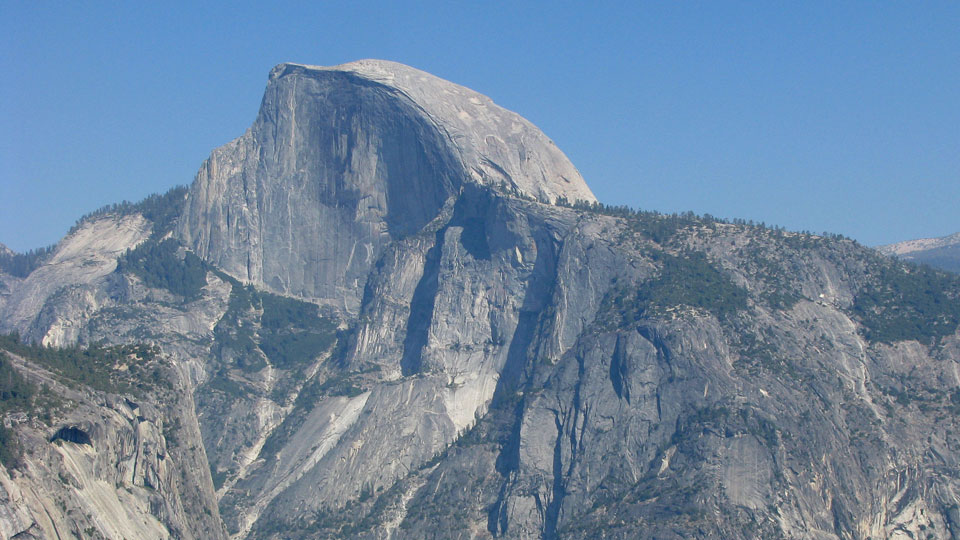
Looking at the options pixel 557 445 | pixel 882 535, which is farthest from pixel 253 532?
pixel 882 535

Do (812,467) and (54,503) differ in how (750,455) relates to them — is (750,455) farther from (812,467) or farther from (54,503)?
(54,503)

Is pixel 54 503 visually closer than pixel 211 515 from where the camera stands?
Yes

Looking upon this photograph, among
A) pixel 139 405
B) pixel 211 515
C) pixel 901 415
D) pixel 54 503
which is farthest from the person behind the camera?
pixel 901 415

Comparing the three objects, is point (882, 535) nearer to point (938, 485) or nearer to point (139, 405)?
point (938, 485)

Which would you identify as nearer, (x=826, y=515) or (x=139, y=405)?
(x=139, y=405)

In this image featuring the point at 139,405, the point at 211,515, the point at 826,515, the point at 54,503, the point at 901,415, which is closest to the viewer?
the point at 54,503

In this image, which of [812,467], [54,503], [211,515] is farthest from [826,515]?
[54,503]

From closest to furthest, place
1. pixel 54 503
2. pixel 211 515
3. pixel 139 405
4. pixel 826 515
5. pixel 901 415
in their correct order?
pixel 54 503 → pixel 139 405 → pixel 211 515 → pixel 826 515 → pixel 901 415

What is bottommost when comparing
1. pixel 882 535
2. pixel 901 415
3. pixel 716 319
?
pixel 882 535

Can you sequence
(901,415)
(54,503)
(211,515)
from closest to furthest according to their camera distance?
(54,503), (211,515), (901,415)

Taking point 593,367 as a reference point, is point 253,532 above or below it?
below
